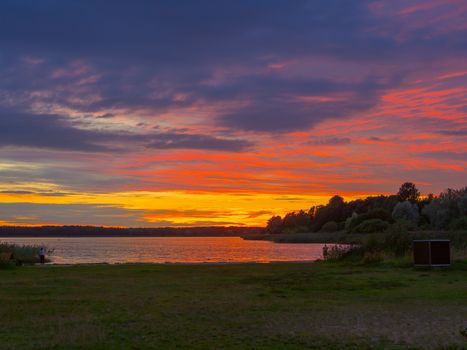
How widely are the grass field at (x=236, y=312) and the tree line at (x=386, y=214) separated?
68.0ft

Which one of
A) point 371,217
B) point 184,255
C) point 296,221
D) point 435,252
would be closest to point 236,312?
point 435,252

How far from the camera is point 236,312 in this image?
16438 millimetres

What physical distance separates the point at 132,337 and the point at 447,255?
23534mm

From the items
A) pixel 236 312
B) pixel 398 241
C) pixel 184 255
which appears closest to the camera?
pixel 236 312

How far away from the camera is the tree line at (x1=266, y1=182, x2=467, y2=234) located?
89062 millimetres

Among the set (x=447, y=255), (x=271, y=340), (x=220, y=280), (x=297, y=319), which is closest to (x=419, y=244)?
(x=447, y=255)

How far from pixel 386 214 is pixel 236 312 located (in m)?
99.2

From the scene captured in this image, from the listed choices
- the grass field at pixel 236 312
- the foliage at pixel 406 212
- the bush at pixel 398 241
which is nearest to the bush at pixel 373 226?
the foliage at pixel 406 212

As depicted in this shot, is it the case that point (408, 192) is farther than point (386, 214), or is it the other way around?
point (408, 192)

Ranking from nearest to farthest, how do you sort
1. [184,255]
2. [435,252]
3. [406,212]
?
[435,252] → [184,255] → [406,212]

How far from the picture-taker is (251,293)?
70.6ft

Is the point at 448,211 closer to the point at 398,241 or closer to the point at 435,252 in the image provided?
the point at 398,241

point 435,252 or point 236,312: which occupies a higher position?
point 435,252

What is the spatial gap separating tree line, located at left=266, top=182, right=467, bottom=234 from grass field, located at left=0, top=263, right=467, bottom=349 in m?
20.7
